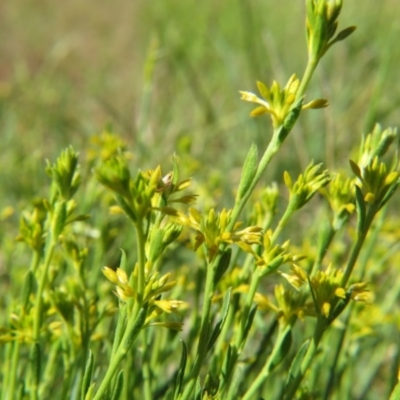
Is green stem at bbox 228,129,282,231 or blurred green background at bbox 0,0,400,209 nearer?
green stem at bbox 228,129,282,231

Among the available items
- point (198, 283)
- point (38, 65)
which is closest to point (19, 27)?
Answer: point (38, 65)

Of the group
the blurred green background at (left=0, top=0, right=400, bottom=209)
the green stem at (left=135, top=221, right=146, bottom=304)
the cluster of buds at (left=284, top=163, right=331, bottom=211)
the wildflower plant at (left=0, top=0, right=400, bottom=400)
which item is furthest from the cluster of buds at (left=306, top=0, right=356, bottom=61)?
the blurred green background at (left=0, top=0, right=400, bottom=209)

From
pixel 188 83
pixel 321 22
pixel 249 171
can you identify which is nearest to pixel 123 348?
pixel 249 171

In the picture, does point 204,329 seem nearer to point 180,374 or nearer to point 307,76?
point 180,374

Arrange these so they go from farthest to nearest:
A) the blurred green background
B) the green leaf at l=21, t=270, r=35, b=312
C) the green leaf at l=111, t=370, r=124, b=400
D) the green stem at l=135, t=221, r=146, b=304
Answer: the blurred green background → the green leaf at l=21, t=270, r=35, b=312 → the green leaf at l=111, t=370, r=124, b=400 → the green stem at l=135, t=221, r=146, b=304

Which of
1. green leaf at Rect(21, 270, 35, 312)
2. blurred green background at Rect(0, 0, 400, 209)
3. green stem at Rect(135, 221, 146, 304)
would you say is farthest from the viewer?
blurred green background at Rect(0, 0, 400, 209)

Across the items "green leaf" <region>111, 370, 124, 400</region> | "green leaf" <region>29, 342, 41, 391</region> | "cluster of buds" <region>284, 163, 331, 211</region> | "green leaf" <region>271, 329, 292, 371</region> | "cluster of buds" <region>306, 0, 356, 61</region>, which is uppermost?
"cluster of buds" <region>306, 0, 356, 61</region>

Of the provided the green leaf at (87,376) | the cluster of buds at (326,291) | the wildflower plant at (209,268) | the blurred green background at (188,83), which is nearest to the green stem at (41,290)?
the wildflower plant at (209,268)

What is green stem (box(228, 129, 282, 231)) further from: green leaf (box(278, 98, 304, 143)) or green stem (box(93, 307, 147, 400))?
green stem (box(93, 307, 147, 400))

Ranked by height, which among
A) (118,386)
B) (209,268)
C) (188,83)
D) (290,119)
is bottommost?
(118,386)

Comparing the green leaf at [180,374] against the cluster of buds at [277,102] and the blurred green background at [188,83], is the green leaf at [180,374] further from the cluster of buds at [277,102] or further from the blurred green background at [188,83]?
the blurred green background at [188,83]
